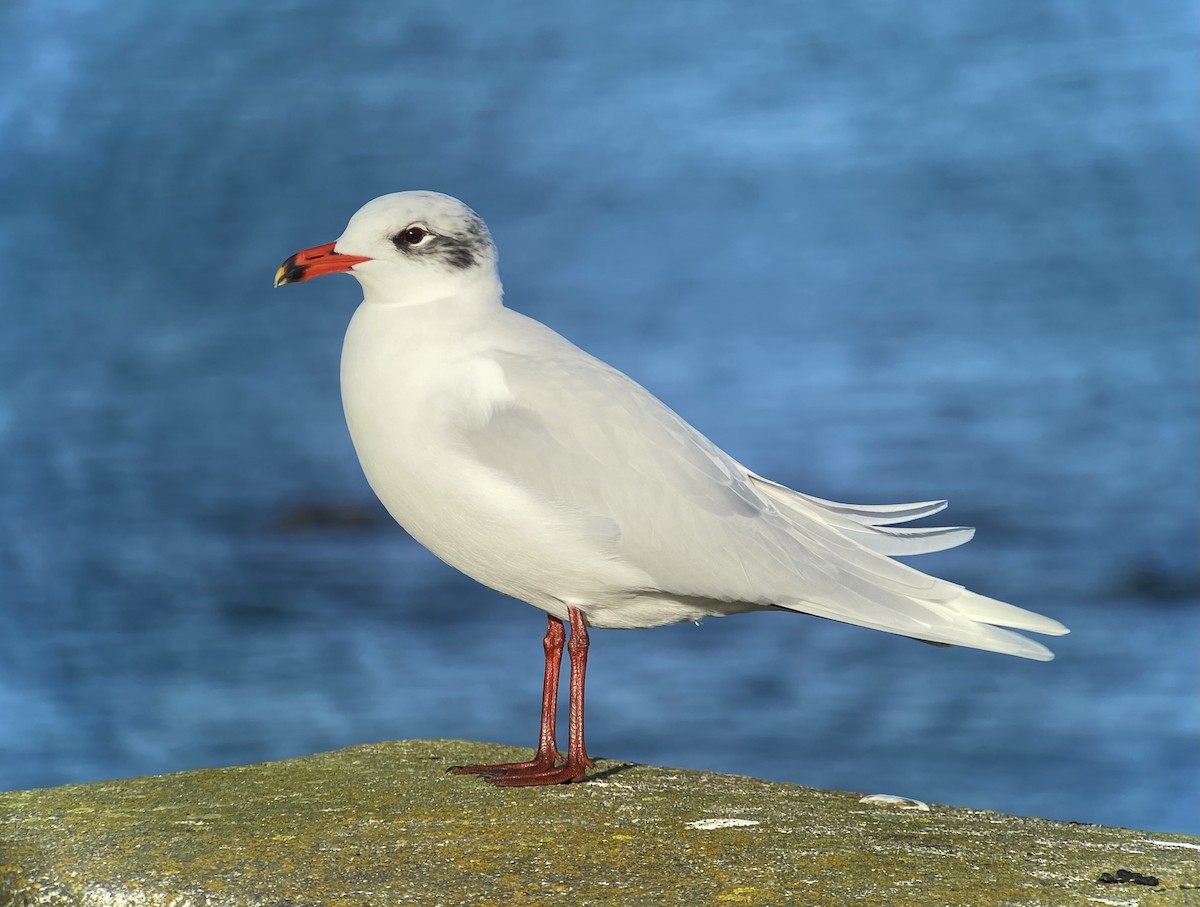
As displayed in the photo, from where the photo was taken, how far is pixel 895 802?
404cm

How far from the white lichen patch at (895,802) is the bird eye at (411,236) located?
212 centimetres

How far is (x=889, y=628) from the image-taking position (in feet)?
13.3

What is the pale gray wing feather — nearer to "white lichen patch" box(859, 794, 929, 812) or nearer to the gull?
the gull

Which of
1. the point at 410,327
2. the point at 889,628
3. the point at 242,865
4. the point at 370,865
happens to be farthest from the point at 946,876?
the point at 410,327

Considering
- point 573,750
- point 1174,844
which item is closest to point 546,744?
point 573,750

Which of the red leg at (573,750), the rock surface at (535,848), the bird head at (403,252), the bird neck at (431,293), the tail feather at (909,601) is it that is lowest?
the rock surface at (535,848)

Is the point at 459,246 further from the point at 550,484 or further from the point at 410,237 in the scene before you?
the point at 550,484

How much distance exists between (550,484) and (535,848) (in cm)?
108

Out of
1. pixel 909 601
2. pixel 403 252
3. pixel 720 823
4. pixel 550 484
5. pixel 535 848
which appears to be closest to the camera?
pixel 535 848

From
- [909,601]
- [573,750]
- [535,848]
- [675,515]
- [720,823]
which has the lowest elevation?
[535,848]

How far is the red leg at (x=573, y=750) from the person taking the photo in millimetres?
4047

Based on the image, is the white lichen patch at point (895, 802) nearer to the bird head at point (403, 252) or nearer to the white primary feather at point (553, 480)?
the white primary feather at point (553, 480)

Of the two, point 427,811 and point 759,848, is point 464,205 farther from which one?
point 759,848

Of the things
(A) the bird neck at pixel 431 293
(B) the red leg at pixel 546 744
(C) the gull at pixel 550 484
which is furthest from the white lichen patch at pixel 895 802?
(A) the bird neck at pixel 431 293
